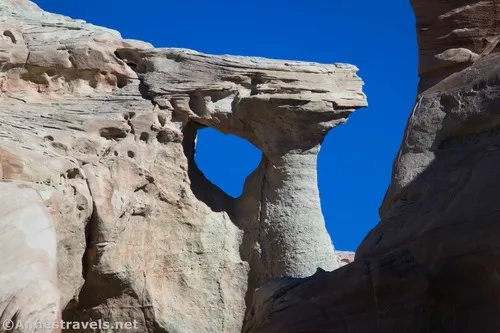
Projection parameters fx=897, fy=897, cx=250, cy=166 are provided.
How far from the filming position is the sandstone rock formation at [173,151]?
915cm

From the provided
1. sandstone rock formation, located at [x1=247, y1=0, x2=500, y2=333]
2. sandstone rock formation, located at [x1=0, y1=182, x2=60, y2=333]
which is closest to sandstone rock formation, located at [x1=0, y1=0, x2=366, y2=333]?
sandstone rock formation, located at [x1=0, y1=182, x2=60, y2=333]

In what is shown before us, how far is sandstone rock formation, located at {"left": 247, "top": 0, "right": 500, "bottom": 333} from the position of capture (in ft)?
11.1

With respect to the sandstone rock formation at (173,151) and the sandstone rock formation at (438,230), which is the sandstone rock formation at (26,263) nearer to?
the sandstone rock formation at (438,230)

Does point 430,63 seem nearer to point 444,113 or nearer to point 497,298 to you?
point 444,113

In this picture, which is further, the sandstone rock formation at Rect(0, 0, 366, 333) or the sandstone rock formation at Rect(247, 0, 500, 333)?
the sandstone rock formation at Rect(0, 0, 366, 333)

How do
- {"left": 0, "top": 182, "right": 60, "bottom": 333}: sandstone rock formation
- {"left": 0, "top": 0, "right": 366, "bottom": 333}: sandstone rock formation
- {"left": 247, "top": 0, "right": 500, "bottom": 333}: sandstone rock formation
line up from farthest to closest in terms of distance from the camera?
{"left": 0, "top": 0, "right": 366, "bottom": 333}: sandstone rock formation → {"left": 0, "top": 182, "right": 60, "bottom": 333}: sandstone rock formation → {"left": 247, "top": 0, "right": 500, "bottom": 333}: sandstone rock formation

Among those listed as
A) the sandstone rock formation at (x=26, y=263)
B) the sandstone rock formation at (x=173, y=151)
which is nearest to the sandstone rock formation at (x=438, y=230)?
the sandstone rock formation at (x=26, y=263)

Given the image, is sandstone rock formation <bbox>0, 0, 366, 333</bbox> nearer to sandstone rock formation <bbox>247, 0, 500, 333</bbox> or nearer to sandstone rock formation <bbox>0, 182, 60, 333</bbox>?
sandstone rock formation <bbox>0, 182, 60, 333</bbox>

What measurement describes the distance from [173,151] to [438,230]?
6613 millimetres

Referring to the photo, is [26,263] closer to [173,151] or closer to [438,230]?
[438,230]

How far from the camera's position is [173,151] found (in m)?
9.91

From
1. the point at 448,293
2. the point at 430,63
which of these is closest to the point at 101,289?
the point at 430,63

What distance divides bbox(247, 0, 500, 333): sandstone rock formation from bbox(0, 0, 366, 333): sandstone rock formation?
16.2 feet

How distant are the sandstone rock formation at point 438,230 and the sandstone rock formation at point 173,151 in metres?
4.95
